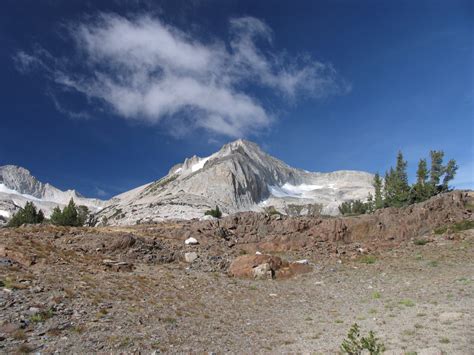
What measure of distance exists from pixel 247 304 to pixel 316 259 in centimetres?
1194

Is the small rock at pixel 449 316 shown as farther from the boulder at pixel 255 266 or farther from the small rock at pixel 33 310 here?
the small rock at pixel 33 310

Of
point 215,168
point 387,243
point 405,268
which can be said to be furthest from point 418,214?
point 215,168

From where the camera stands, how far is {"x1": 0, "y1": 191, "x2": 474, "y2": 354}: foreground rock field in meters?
10.5

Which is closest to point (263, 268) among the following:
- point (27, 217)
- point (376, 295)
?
point (376, 295)

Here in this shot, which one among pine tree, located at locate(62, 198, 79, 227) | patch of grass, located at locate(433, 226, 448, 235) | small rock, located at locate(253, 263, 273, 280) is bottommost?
small rock, located at locate(253, 263, 273, 280)

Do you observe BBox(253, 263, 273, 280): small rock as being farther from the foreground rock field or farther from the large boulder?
the foreground rock field

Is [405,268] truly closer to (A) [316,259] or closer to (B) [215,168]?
(A) [316,259]

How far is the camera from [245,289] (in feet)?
62.5

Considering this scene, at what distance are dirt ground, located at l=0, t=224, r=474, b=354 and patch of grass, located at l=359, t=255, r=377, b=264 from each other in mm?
188

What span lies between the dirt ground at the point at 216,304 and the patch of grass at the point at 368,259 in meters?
0.19

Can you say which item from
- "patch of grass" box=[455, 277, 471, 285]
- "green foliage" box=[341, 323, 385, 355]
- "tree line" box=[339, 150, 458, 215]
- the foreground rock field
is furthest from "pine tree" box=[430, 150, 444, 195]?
"green foliage" box=[341, 323, 385, 355]

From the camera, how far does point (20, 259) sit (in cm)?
1698

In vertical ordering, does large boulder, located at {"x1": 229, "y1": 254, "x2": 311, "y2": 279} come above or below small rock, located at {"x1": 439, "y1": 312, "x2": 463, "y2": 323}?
above

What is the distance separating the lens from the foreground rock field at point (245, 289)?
10.5 m
